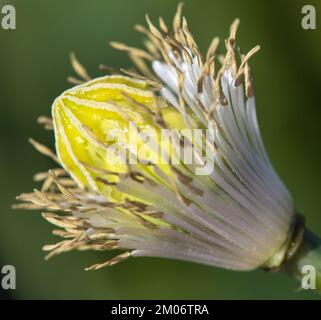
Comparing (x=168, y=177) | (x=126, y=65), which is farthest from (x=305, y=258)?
(x=126, y=65)

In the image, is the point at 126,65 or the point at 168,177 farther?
the point at 126,65

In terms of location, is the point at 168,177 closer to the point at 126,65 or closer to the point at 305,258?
the point at 305,258

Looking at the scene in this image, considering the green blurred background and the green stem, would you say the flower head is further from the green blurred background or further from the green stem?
the green blurred background

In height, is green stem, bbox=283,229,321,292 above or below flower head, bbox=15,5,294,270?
below

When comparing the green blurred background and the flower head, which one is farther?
the green blurred background

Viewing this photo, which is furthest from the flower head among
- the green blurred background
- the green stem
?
the green blurred background

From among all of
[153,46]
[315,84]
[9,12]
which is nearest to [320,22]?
[315,84]

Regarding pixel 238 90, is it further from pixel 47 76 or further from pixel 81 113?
pixel 47 76
